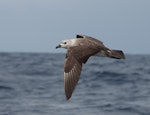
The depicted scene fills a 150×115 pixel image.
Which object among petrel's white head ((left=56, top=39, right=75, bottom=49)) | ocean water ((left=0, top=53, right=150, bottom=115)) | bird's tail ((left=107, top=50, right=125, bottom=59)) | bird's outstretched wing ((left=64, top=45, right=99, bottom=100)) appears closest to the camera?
bird's outstretched wing ((left=64, top=45, right=99, bottom=100))

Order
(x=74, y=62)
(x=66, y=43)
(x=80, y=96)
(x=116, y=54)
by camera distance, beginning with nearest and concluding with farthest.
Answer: (x=74, y=62) → (x=116, y=54) → (x=66, y=43) → (x=80, y=96)

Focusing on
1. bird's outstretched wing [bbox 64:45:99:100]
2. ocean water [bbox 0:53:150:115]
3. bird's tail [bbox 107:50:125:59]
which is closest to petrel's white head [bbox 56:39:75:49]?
bird's outstretched wing [bbox 64:45:99:100]

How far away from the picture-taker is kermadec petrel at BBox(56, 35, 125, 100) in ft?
29.7

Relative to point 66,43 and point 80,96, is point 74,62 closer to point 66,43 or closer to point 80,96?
point 66,43

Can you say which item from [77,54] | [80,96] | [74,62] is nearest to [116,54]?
[77,54]

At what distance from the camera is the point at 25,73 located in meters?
23.8

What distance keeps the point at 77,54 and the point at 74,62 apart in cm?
16

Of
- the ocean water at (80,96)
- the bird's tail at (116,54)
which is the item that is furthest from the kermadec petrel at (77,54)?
the ocean water at (80,96)

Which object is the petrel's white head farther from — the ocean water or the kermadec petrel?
the ocean water

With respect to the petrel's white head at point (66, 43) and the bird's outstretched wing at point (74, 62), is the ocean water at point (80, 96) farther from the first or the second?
the bird's outstretched wing at point (74, 62)

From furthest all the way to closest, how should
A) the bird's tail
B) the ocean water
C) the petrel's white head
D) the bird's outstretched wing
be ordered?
the ocean water
the petrel's white head
the bird's tail
the bird's outstretched wing

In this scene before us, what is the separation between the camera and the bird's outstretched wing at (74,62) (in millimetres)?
9023

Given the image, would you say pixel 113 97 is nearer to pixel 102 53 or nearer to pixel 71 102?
pixel 71 102

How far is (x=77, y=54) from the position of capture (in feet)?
30.3
